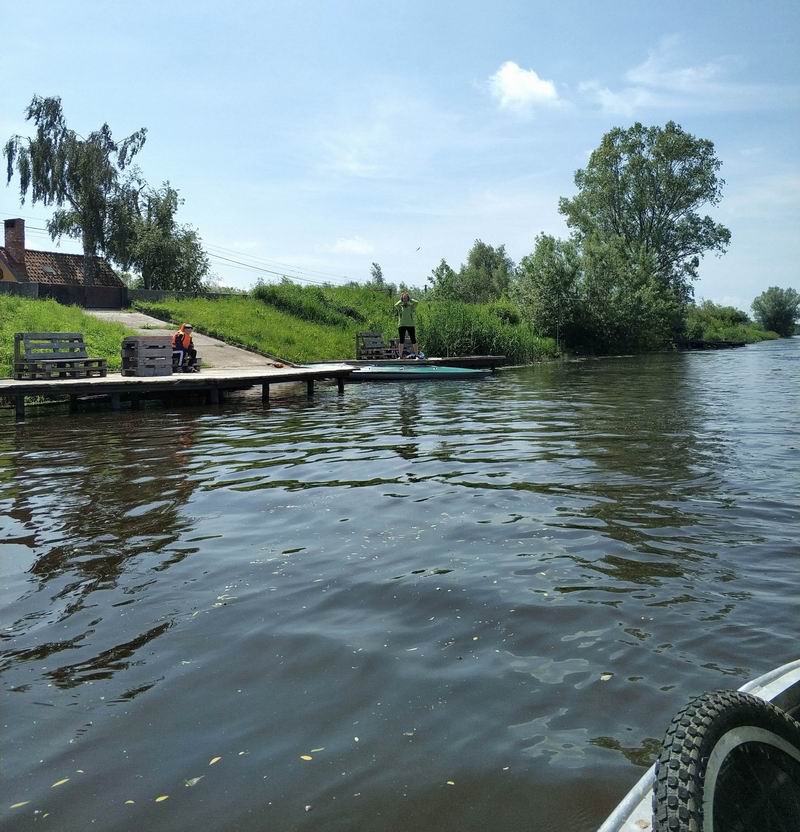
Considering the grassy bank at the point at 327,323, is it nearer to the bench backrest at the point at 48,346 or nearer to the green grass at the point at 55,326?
the green grass at the point at 55,326

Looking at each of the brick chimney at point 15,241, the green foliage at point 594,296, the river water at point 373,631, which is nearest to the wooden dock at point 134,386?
the river water at point 373,631

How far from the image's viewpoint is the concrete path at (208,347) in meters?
27.5

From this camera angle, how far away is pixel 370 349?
1243 inches

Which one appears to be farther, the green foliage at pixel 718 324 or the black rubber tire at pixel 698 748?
the green foliage at pixel 718 324

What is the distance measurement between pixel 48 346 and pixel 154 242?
34166 mm

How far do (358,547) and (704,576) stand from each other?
8.50 ft

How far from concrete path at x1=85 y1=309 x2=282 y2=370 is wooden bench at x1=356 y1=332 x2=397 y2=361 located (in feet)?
13.4

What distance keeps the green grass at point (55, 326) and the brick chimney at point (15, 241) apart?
20967 millimetres

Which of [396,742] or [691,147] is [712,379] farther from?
[691,147]

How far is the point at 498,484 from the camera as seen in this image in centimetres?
846

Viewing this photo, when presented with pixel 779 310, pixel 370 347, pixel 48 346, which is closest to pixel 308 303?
pixel 370 347

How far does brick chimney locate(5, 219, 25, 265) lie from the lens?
50.0m

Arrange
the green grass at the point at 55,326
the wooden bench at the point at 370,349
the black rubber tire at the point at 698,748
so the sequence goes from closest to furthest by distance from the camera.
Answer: the black rubber tire at the point at 698,748
the green grass at the point at 55,326
the wooden bench at the point at 370,349

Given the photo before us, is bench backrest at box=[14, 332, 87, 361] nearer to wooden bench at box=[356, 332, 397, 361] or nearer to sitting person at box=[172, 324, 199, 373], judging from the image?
sitting person at box=[172, 324, 199, 373]
